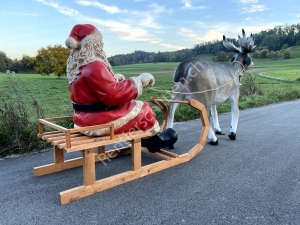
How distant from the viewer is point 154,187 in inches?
102

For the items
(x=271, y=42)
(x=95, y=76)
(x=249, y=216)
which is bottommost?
(x=249, y=216)

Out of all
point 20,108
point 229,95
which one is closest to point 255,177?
point 229,95

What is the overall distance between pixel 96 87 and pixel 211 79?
6.49ft

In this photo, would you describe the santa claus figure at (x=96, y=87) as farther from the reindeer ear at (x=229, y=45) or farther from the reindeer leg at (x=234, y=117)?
the reindeer ear at (x=229, y=45)

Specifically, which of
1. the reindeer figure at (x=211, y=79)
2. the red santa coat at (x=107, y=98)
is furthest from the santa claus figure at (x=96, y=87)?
the reindeer figure at (x=211, y=79)

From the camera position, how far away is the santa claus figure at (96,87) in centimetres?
239

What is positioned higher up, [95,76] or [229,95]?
[95,76]

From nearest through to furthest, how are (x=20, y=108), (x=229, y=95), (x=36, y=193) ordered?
(x=36, y=193) < (x=20, y=108) < (x=229, y=95)

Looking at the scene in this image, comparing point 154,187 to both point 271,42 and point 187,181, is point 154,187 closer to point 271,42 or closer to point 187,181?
point 187,181

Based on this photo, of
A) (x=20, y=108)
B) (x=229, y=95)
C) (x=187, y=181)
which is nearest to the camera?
(x=187, y=181)

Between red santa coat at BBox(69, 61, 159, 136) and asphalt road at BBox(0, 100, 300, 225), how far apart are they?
0.66 m

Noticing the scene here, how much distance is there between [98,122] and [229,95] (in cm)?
258

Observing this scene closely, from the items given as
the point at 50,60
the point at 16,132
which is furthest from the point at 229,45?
the point at 50,60

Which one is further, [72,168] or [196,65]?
[196,65]
